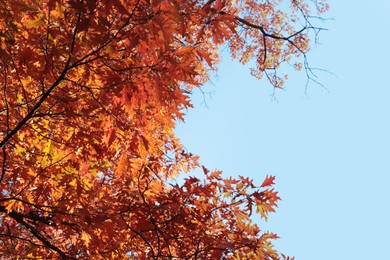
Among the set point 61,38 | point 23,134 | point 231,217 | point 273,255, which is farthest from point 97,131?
point 273,255

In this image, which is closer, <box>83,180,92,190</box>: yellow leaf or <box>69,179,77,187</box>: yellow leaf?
<box>69,179,77,187</box>: yellow leaf

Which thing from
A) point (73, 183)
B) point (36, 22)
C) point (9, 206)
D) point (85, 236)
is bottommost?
point (85, 236)

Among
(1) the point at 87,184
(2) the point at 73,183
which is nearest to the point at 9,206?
(2) the point at 73,183

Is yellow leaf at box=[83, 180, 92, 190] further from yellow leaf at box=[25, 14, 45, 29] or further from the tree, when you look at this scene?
yellow leaf at box=[25, 14, 45, 29]

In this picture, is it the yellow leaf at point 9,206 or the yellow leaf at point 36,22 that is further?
the yellow leaf at point 9,206

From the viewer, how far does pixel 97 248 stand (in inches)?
163

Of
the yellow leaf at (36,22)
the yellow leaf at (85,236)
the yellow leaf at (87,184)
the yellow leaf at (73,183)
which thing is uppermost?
the yellow leaf at (36,22)

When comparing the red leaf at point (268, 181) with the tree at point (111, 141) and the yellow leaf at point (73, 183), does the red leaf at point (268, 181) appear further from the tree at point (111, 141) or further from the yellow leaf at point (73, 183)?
the yellow leaf at point (73, 183)

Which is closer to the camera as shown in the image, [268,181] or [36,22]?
[36,22]

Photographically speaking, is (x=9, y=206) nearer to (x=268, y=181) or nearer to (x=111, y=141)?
(x=111, y=141)

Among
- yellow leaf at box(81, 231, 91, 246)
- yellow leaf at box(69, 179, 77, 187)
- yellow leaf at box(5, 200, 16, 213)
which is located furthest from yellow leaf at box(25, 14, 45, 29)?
yellow leaf at box(81, 231, 91, 246)

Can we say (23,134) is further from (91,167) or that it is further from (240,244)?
(240,244)

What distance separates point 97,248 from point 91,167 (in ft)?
3.11

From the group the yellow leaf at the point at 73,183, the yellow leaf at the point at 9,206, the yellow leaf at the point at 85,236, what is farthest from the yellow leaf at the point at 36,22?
the yellow leaf at the point at 85,236
